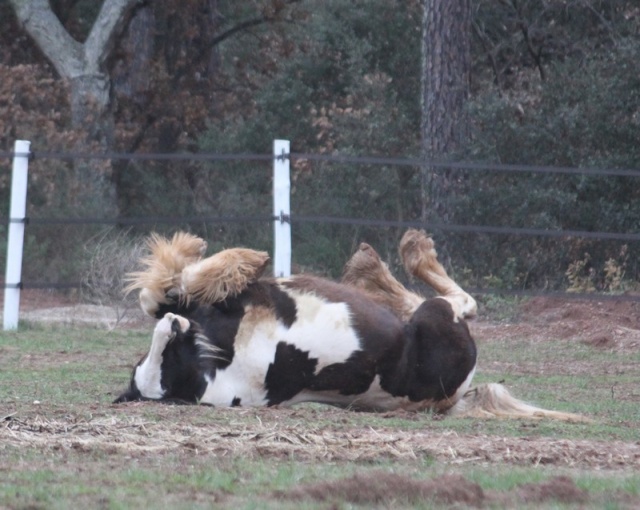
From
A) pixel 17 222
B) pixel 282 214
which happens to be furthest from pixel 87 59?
pixel 282 214

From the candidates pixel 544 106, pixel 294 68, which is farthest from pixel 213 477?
pixel 294 68

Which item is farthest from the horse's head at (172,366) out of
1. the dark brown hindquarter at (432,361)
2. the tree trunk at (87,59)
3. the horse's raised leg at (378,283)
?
the tree trunk at (87,59)

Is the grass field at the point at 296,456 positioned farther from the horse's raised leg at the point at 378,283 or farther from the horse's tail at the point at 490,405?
the horse's raised leg at the point at 378,283

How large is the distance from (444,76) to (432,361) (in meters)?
10.3

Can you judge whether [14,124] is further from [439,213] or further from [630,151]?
[630,151]

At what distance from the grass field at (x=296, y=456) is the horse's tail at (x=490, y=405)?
258 mm

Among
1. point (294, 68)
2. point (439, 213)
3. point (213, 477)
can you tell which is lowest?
point (213, 477)

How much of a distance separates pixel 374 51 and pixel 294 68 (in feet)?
5.83

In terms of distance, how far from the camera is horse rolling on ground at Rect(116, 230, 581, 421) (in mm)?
5898

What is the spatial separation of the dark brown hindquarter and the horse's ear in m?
0.92

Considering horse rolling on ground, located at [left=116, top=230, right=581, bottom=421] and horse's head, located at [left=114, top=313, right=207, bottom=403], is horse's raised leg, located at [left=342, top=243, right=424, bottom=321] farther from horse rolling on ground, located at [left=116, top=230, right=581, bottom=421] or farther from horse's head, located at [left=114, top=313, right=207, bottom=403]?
horse's head, located at [left=114, top=313, right=207, bottom=403]

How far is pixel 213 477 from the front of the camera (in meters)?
4.13

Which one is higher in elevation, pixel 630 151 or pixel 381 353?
pixel 630 151

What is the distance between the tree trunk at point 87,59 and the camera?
1930 cm
